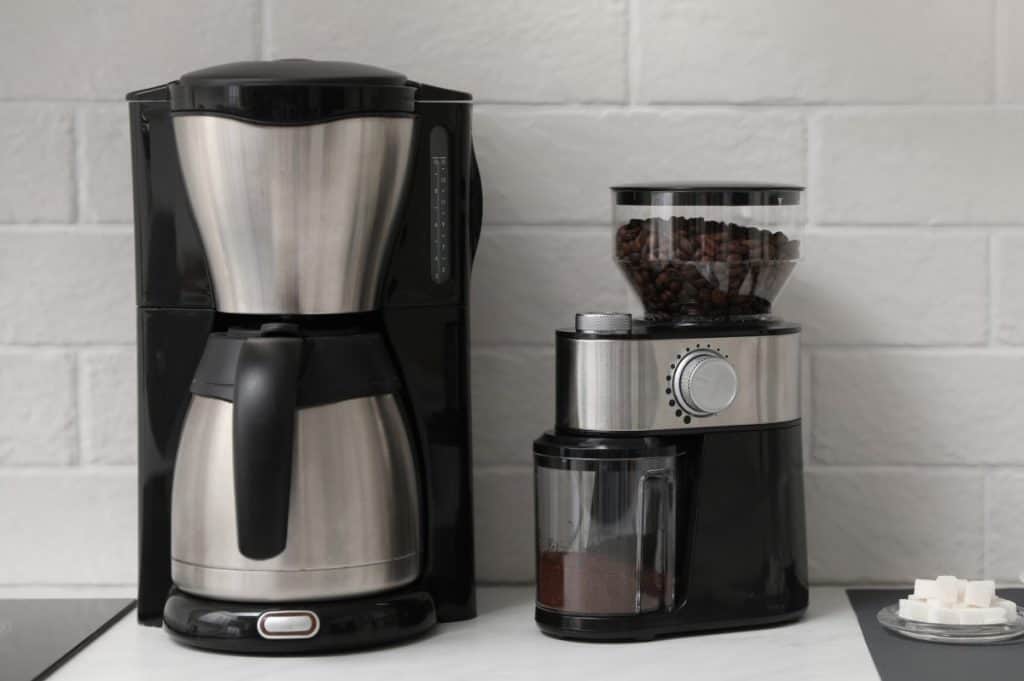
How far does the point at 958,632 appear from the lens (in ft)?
3.33

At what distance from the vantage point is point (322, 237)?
976 mm

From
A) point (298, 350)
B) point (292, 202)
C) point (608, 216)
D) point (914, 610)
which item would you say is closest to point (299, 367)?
point (298, 350)

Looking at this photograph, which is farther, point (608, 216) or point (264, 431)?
point (608, 216)

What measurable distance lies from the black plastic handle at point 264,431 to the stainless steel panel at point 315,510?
33mm

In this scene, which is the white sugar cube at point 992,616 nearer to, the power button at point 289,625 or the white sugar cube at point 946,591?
the white sugar cube at point 946,591

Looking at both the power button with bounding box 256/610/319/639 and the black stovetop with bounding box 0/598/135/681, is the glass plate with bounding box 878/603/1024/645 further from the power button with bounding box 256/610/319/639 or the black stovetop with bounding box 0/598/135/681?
the black stovetop with bounding box 0/598/135/681

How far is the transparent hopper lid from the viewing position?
106 centimetres

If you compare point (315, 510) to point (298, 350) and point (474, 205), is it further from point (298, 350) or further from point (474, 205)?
point (474, 205)

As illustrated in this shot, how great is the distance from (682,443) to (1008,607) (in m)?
0.28

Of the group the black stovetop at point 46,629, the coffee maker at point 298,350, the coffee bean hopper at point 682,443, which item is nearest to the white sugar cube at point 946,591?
the coffee bean hopper at point 682,443

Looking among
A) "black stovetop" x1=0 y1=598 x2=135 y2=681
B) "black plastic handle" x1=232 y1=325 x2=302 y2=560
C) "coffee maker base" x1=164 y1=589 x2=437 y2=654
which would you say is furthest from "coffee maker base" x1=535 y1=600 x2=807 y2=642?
"black stovetop" x1=0 y1=598 x2=135 y2=681

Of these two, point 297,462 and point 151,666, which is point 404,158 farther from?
point 151,666

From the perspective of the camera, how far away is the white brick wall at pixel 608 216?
1219 millimetres

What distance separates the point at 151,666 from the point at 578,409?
0.36m
